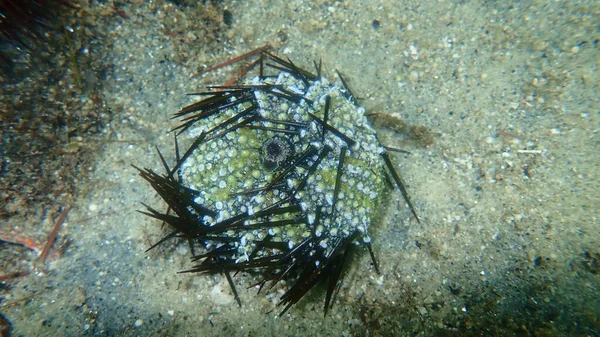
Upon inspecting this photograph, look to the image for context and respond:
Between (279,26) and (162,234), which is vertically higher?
(279,26)

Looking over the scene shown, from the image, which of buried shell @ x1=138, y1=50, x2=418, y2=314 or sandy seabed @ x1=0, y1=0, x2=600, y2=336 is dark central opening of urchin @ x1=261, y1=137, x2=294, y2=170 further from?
sandy seabed @ x1=0, y1=0, x2=600, y2=336

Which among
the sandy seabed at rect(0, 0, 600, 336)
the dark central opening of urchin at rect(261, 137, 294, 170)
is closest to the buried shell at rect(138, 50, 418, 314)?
the dark central opening of urchin at rect(261, 137, 294, 170)

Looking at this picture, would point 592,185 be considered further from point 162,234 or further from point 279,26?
point 162,234

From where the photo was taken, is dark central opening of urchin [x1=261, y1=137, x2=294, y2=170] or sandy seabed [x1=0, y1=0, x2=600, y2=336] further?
sandy seabed [x1=0, y1=0, x2=600, y2=336]

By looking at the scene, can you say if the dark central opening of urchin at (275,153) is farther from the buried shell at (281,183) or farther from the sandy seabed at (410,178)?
the sandy seabed at (410,178)

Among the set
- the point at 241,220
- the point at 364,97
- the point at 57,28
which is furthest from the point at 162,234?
the point at 364,97

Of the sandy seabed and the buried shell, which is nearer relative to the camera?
the buried shell
